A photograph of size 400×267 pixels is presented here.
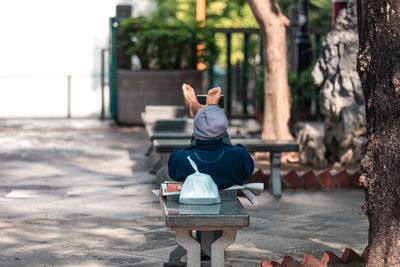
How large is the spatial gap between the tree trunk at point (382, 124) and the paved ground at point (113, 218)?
1526 millimetres

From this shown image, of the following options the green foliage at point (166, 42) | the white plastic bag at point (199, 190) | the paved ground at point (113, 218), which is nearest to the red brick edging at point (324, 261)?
the white plastic bag at point (199, 190)

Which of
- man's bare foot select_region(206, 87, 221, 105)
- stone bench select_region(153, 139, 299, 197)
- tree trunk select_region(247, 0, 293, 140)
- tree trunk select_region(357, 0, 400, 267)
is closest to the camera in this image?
tree trunk select_region(357, 0, 400, 267)

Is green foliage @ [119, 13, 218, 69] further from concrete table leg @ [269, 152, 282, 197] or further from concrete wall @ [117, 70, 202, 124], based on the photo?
concrete table leg @ [269, 152, 282, 197]

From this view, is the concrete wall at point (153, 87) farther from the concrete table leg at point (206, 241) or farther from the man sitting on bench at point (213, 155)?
the man sitting on bench at point (213, 155)

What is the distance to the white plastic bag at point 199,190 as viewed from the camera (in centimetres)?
607

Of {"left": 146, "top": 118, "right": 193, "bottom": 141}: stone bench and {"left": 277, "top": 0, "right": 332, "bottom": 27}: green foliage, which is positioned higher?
{"left": 277, "top": 0, "right": 332, "bottom": 27}: green foliage

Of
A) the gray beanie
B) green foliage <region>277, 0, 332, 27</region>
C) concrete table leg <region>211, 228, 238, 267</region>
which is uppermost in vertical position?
green foliage <region>277, 0, 332, 27</region>

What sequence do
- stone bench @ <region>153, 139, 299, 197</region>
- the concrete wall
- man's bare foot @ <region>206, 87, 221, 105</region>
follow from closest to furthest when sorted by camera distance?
man's bare foot @ <region>206, 87, 221, 105</region>, stone bench @ <region>153, 139, 299, 197</region>, the concrete wall

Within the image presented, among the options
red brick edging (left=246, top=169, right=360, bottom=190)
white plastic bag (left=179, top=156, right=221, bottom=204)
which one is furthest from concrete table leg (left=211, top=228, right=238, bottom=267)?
red brick edging (left=246, top=169, right=360, bottom=190)

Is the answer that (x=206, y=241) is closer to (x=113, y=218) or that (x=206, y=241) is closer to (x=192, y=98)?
(x=192, y=98)

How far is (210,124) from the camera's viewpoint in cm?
635

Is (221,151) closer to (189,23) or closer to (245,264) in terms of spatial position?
(245,264)

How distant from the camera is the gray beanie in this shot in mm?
6355

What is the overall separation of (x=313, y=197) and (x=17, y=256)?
4360 mm
